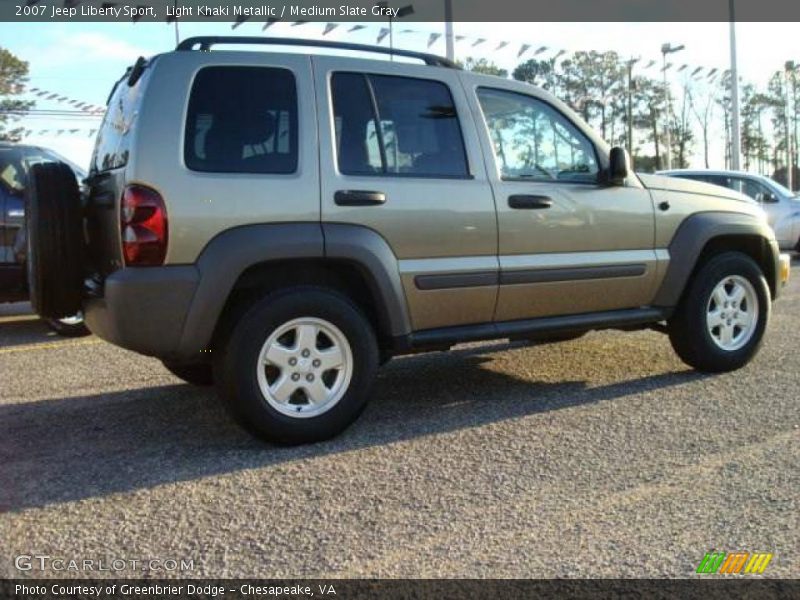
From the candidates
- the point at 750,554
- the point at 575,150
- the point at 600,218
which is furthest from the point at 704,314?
the point at 750,554

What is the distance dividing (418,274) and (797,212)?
12.3 m

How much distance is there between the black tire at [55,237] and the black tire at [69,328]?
3.42 metres

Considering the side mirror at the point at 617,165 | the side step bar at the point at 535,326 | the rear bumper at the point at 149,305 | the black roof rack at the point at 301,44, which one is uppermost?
the black roof rack at the point at 301,44

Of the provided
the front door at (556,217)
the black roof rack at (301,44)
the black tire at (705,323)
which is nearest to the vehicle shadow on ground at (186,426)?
the black tire at (705,323)

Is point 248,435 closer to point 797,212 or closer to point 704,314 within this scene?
point 704,314

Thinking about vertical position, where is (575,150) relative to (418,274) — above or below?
above

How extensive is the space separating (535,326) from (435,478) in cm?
146

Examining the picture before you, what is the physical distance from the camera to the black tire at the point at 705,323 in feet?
16.8

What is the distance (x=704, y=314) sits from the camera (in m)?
5.14

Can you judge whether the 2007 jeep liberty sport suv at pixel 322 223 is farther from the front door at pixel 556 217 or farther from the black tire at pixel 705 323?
the black tire at pixel 705 323

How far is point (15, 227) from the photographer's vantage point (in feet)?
23.5

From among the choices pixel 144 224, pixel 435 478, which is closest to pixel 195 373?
pixel 144 224

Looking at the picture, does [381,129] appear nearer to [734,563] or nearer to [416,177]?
[416,177]

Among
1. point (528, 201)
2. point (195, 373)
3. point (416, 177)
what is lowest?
point (195, 373)
